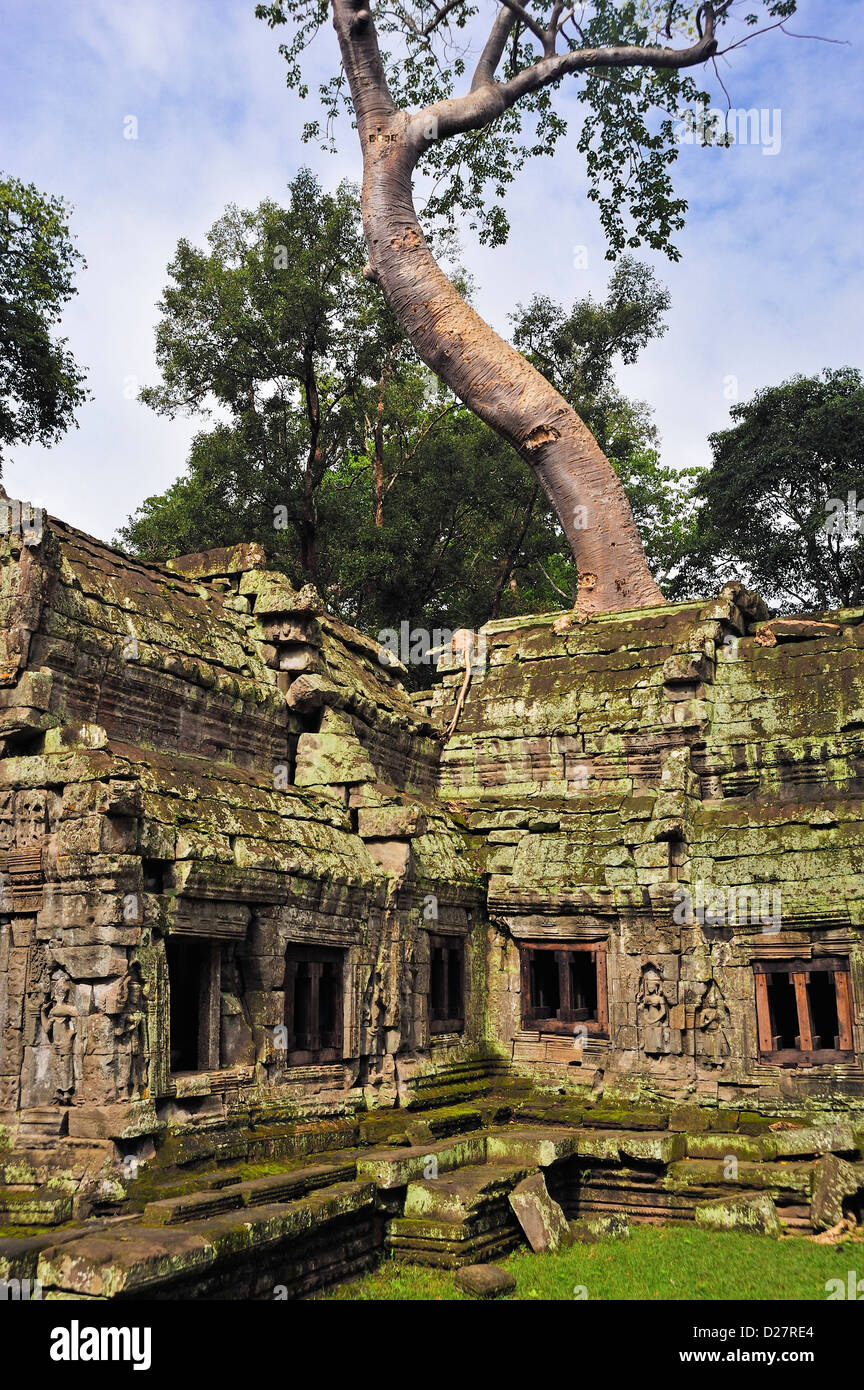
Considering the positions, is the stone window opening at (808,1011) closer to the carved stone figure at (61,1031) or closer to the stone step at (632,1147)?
the stone step at (632,1147)

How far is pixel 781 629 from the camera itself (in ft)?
47.5

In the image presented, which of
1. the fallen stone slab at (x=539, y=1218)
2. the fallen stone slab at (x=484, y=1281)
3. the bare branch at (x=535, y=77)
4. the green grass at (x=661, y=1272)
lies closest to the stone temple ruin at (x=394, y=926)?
the fallen stone slab at (x=539, y=1218)

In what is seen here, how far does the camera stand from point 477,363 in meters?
20.1

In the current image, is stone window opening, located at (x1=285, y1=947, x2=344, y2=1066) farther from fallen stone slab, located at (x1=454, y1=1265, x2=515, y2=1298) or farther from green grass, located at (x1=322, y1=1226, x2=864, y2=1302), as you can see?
fallen stone slab, located at (x1=454, y1=1265, x2=515, y2=1298)

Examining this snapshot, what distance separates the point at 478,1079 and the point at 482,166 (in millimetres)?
18664

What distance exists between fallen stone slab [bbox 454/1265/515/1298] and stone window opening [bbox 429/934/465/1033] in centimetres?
399

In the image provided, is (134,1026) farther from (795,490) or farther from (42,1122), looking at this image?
(795,490)

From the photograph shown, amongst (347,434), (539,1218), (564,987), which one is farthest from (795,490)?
(539,1218)

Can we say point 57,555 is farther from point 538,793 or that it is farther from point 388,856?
point 538,793

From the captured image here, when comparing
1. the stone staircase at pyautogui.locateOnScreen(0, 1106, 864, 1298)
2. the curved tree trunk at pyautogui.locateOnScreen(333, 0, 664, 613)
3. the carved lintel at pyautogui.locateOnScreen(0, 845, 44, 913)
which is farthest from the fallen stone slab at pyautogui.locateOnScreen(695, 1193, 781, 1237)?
the curved tree trunk at pyautogui.locateOnScreen(333, 0, 664, 613)

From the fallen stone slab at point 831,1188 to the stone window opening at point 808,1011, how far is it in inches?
69.1

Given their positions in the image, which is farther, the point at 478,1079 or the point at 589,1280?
the point at 478,1079

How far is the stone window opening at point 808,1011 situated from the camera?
11867 millimetres

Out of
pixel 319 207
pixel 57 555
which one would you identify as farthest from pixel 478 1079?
pixel 319 207
